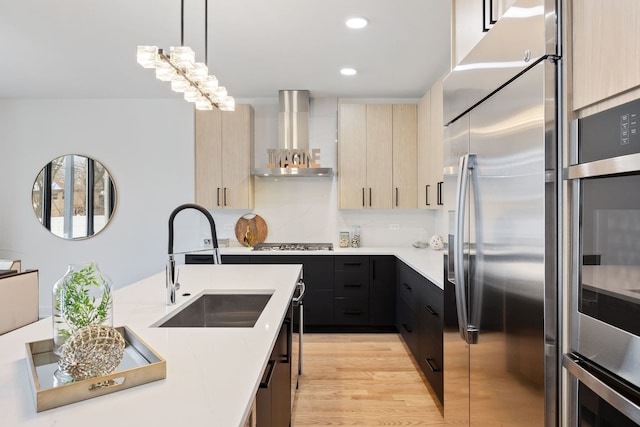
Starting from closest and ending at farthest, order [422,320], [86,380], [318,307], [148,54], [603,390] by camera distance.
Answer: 1. [86,380]
2. [603,390]
3. [148,54]
4. [422,320]
5. [318,307]

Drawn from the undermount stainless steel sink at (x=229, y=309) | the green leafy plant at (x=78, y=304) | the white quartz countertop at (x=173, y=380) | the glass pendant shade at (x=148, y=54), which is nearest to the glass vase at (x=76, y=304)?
the green leafy plant at (x=78, y=304)

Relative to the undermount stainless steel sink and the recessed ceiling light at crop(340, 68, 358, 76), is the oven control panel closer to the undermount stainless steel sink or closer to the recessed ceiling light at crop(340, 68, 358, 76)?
the undermount stainless steel sink

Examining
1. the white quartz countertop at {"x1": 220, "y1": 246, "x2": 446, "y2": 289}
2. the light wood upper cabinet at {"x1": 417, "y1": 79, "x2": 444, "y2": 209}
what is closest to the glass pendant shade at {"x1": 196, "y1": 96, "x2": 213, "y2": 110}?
the white quartz countertop at {"x1": 220, "y1": 246, "x2": 446, "y2": 289}

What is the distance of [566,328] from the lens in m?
1.13

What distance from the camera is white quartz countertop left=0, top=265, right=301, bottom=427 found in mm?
776

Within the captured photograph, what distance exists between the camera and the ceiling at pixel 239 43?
254 centimetres

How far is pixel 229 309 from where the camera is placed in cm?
201

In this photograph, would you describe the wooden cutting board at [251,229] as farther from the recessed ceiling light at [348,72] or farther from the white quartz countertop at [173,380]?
the white quartz countertop at [173,380]

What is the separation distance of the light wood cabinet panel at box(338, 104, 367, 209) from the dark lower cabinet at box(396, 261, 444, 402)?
0.91 m

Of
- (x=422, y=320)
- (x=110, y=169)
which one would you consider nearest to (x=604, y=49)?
(x=422, y=320)

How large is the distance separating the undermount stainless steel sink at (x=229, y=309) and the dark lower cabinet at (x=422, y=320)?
1122mm

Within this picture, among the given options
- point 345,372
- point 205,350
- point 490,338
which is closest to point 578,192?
point 490,338

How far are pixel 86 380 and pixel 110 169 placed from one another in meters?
4.32

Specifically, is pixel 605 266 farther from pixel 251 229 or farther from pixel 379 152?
pixel 251 229
